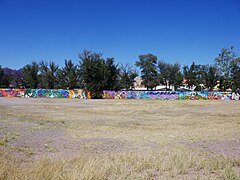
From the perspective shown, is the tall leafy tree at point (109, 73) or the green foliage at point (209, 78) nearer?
the tall leafy tree at point (109, 73)

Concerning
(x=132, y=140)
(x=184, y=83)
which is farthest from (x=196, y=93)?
(x=132, y=140)

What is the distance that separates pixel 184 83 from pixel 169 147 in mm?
84457

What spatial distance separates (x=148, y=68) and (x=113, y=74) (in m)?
27.6

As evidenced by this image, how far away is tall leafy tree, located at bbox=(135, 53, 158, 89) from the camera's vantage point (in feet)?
271

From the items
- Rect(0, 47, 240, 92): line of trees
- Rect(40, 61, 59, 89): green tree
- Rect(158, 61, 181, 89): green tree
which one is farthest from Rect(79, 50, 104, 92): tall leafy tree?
Rect(158, 61, 181, 89): green tree

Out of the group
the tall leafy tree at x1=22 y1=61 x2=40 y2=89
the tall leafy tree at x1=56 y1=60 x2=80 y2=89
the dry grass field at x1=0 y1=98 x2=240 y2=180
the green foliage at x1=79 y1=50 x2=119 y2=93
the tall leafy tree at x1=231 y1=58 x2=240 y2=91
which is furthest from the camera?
the tall leafy tree at x1=22 y1=61 x2=40 y2=89

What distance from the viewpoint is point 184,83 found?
89.2 metres

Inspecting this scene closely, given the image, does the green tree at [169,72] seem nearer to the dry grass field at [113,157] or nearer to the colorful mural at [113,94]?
the colorful mural at [113,94]

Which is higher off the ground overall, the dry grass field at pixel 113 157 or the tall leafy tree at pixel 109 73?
the tall leafy tree at pixel 109 73

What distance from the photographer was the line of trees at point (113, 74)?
52.0 meters

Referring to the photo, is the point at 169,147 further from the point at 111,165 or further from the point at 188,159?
the point at 111,165

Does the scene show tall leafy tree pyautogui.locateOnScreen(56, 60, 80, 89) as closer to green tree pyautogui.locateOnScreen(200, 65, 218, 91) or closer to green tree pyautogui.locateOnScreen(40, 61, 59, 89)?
green tree pyautogui.locateOnScreen(40, 61, 59, 89)

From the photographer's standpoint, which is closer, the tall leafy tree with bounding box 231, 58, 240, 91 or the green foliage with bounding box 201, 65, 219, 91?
the tall leafy tree with bounding box 231, 58, 240, 91

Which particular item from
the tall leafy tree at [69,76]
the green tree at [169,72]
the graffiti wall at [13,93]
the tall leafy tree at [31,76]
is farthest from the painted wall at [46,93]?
the green tree at [169,72]
